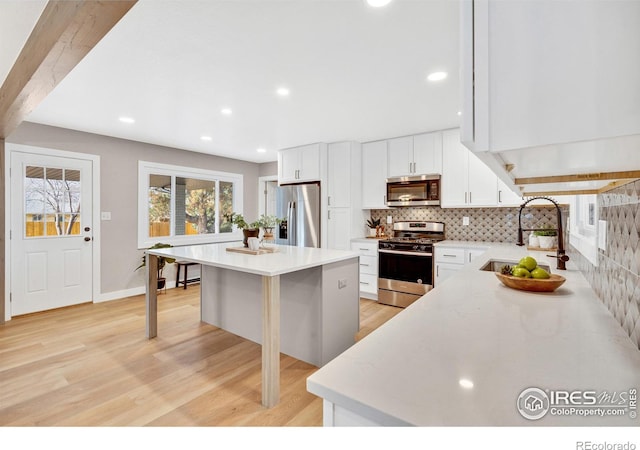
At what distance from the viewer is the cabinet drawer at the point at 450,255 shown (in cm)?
354

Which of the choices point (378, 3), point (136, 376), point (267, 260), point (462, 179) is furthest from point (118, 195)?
point (462, 179)

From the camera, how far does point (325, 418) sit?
2.02ft

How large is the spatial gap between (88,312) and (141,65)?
3.11 metres

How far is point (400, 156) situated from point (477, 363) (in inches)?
150

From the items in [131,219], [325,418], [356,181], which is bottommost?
[325,418]

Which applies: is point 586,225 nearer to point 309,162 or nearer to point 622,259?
point 622,259

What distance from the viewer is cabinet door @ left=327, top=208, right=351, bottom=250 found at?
445 cm

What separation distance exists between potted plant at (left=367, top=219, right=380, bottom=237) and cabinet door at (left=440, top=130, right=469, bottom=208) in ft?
3.43

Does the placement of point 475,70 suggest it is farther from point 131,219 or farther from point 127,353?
point 131,219

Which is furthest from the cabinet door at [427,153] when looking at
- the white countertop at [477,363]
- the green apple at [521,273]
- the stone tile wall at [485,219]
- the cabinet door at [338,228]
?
the white countertop at [477,363]

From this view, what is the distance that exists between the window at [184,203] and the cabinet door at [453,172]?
3186mm

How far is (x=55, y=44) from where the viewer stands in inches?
63.7
